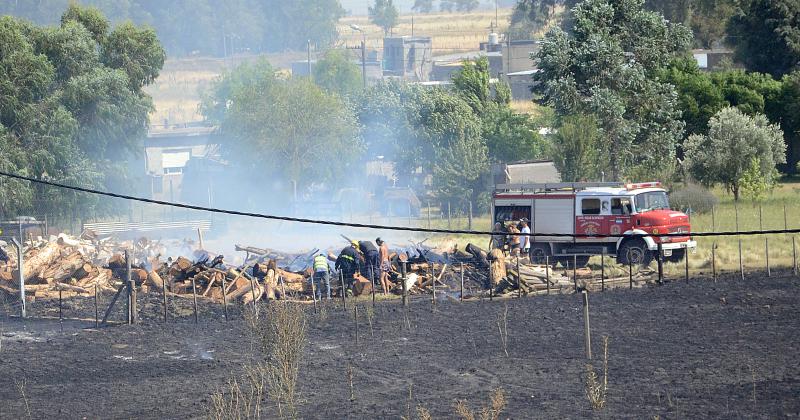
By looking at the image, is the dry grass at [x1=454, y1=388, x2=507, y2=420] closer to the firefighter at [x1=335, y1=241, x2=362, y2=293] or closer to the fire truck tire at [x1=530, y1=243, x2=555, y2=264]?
the firefighter at [x1=335, y1=241, x2=362, y2=293]

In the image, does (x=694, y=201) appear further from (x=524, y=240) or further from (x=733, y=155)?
(x=524, y=240)

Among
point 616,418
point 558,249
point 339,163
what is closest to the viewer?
point 616,418

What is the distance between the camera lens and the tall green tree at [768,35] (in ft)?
208

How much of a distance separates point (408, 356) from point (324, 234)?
3119 cm

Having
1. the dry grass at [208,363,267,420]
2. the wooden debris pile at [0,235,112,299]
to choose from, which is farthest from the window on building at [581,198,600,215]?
the dry grass at [208,363,267,420]

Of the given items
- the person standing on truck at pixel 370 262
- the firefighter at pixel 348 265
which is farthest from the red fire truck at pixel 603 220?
the firefighter at pixel 348 265

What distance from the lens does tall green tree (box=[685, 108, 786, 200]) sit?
163 feet

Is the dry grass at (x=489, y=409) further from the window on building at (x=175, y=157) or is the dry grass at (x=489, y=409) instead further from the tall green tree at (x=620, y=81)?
the window on building at (x=175, y=157)

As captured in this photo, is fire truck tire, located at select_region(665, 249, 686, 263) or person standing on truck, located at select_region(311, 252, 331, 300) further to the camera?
fire truck tire, located at select_region(665, 249, 686, 263)

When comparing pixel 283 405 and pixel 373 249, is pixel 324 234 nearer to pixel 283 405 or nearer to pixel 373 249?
pixel 373 249

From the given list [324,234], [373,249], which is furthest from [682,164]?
[373,249]

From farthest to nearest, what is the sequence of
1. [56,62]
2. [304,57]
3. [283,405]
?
[304,57] → [56,62] → [283,405]

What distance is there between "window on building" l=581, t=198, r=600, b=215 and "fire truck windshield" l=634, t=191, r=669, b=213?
1.22 metres

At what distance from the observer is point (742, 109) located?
192ft
